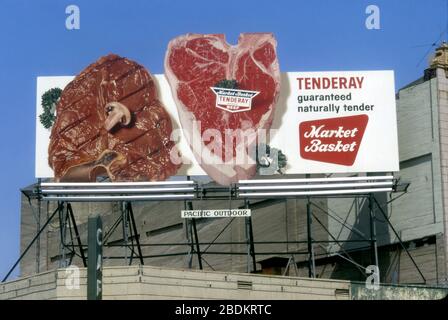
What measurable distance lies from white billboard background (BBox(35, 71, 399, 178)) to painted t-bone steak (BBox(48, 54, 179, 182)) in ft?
1.24

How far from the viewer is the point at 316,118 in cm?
3909

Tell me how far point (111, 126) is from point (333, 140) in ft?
27.1

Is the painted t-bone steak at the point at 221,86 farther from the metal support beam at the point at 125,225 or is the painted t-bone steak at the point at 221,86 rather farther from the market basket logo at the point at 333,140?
the metal support beam at the point at 125,225

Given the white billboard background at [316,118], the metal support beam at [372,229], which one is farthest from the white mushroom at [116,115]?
the metal support beam at [372,229]

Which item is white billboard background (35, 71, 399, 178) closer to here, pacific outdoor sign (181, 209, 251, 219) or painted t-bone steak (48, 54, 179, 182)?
painted t-bone steak (48, 54, 179, 182)

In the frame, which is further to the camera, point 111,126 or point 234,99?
point 111,126

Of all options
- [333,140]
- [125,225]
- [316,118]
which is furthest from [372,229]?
[125,225]

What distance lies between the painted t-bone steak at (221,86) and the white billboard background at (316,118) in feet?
1.13

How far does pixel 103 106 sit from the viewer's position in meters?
39.7

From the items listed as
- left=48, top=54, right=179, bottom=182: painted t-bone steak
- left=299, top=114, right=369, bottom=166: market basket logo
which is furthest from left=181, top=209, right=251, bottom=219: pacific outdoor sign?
left=299, top=114, right=369, bottom=166: market basket logo

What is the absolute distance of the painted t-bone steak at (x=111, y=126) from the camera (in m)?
39.0

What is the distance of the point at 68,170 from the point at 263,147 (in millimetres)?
7213

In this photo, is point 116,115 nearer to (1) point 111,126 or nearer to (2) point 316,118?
(1) point 111,126
